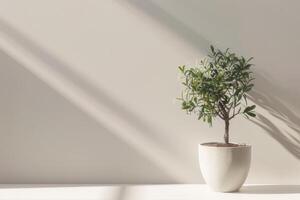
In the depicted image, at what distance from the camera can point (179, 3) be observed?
1.75m

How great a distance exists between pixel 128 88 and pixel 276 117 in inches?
23.9

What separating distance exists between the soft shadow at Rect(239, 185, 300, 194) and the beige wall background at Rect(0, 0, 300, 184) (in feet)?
0.15

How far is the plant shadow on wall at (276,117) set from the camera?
174 cm

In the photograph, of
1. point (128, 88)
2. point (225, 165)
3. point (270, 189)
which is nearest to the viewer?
point (225, 165)

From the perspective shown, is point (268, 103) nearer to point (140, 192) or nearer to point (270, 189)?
point (270, 189)

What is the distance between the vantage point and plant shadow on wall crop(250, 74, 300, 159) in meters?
1.74

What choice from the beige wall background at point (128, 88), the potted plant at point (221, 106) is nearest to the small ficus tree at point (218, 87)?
the potted plant at point (221, 106)

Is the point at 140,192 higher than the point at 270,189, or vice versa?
the point at 270,189

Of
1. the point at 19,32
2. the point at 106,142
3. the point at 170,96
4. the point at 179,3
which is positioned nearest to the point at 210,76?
the point at 170,96

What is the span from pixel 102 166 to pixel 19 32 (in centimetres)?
64

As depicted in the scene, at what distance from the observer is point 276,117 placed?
5.70 feet

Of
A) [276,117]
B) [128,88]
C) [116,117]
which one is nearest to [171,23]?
[128,88]

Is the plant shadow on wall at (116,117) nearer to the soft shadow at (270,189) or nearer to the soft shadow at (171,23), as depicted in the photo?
the soft shadow at (270,189)

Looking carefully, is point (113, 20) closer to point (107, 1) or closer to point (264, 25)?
point (107, 1)
